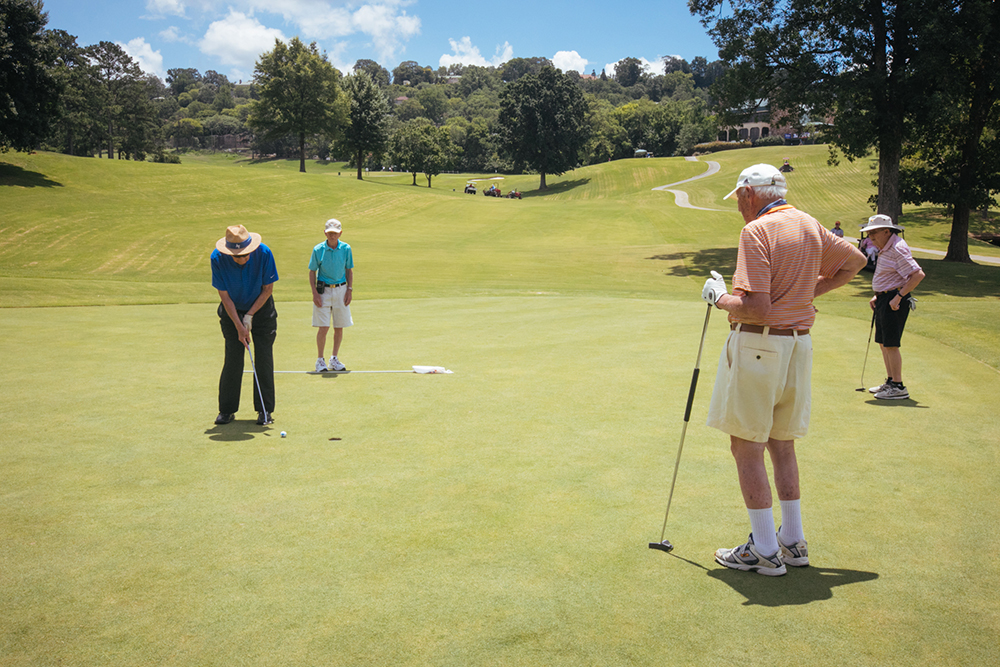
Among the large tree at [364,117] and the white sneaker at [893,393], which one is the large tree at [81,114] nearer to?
the large tree at [364,117]

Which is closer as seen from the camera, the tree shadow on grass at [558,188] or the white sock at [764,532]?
the white sock at [764,532]

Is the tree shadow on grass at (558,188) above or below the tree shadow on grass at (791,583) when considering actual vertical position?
above

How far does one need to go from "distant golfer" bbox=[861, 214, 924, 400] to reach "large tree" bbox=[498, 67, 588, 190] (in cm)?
8907

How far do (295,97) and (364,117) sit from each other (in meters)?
9.68

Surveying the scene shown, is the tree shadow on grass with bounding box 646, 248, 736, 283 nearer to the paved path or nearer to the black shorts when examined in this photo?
the paved path

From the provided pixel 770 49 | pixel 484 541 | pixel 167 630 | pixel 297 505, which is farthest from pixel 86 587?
pixel 770 49

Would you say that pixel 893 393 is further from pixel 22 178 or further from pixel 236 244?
pixel 22 178

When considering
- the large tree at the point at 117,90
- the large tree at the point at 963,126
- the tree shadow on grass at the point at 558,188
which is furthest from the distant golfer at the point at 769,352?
the large tree at the point at 117,90

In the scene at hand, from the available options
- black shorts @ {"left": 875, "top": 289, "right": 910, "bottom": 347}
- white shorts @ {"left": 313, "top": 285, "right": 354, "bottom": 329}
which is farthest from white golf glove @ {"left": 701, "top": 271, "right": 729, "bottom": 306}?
white shorts @ {"left": 313, "top": 285, "right": 354, "bottom": 329}

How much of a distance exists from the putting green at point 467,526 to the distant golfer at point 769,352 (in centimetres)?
27

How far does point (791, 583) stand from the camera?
15.2ft

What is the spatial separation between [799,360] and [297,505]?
4092 mm

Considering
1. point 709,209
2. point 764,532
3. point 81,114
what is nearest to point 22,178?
point 81,114

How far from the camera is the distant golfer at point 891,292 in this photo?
30.7 ft
